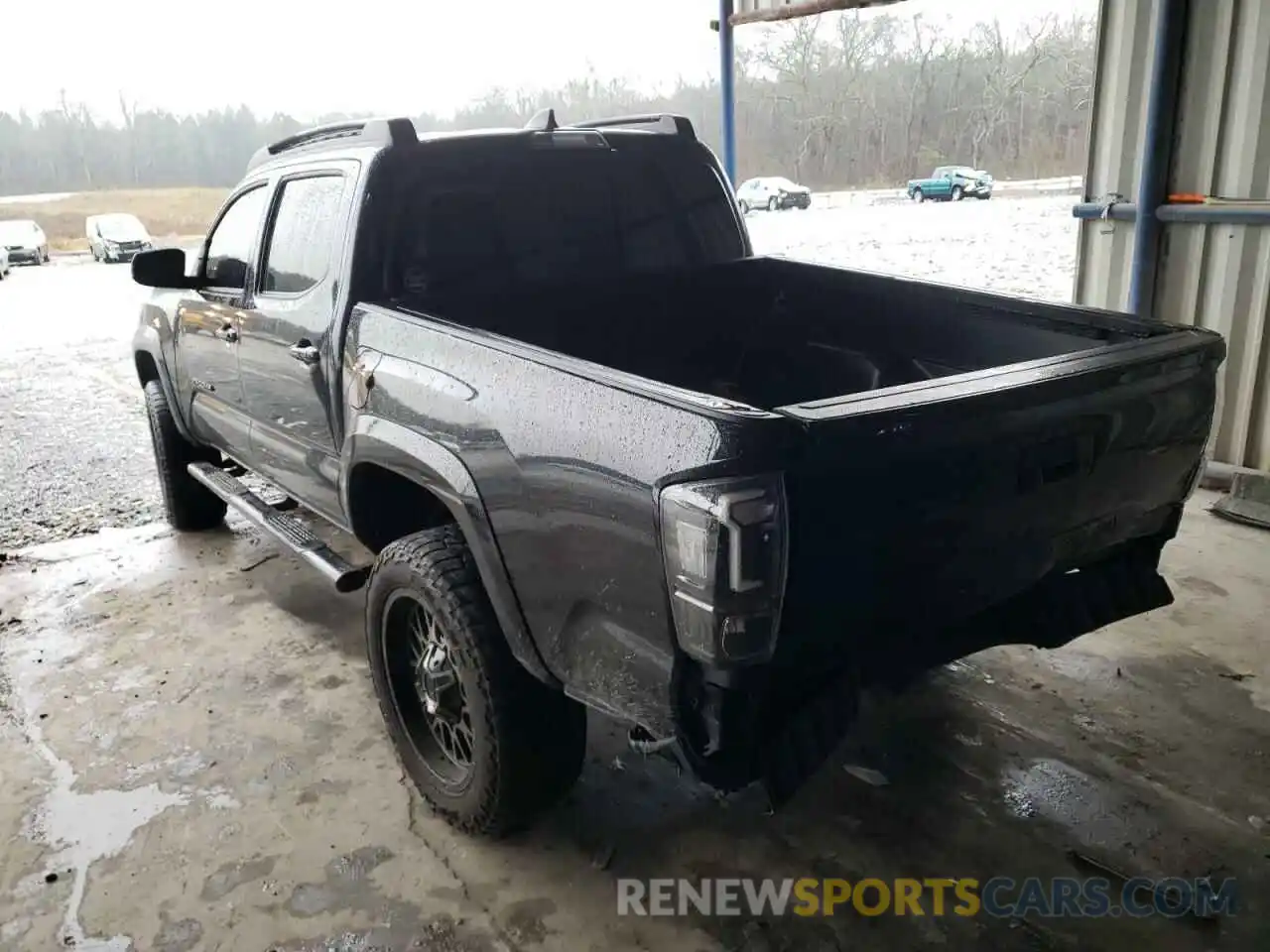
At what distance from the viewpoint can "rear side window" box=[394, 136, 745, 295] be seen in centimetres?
316

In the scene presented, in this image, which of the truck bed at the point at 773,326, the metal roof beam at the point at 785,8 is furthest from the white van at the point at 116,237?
Answer: the truck bed at the point at 773,326

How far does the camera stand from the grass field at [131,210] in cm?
2333

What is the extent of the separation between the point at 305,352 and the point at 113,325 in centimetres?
1119

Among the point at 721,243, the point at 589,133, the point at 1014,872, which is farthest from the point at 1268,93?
the point at 1014,872

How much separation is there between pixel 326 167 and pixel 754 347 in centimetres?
161

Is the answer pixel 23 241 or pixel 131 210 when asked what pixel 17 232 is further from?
pixel 131 210

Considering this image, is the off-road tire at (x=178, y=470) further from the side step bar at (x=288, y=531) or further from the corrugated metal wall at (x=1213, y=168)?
the corrugated metal wall at (x=1213, y=168)

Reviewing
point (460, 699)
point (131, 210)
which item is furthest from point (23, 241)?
point (460, 699)

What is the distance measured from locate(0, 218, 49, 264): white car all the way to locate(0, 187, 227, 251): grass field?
2215 millimetres

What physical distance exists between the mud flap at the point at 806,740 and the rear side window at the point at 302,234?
215 cm

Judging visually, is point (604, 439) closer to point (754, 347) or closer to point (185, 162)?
point (754, 347)

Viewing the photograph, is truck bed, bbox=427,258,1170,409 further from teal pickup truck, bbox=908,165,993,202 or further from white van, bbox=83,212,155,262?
white van, bbox=83,212,155,262

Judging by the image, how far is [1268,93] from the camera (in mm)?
4949

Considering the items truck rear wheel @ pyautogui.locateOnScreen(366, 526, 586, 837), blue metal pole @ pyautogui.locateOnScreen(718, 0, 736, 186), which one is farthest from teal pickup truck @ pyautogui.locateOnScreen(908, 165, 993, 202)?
truck rear wheel @ pyautogui.locateOnScreen(366, 526, 586, 837)
